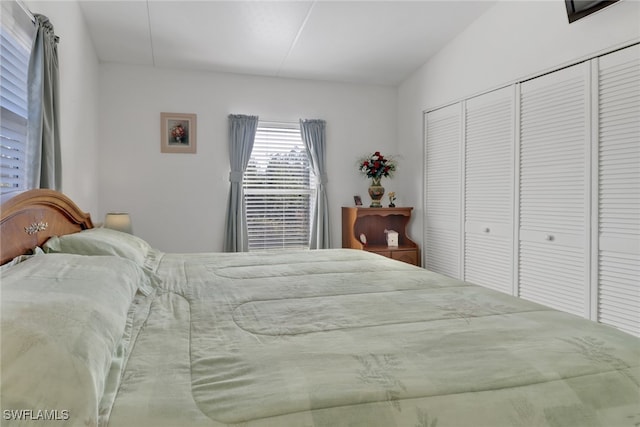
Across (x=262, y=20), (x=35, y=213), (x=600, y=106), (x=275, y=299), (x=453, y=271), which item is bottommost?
(x=453, y=271)

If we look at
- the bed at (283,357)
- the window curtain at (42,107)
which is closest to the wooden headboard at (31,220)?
the bed at (283,357)

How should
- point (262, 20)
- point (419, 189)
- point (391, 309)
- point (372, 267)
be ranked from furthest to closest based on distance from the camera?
point (419, 189), point (262, 20), point (372, 267), point (391, 309)

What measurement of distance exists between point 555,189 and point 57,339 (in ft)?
9.76

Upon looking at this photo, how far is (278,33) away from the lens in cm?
334

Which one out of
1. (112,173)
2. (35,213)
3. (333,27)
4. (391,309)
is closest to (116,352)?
(391,309)

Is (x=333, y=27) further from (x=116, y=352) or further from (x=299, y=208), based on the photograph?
(x=116, y=352)

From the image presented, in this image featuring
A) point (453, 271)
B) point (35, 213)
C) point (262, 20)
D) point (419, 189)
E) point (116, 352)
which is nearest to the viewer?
point (116, 352)

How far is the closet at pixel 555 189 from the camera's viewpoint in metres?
2.28

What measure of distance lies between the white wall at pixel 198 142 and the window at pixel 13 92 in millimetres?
1862

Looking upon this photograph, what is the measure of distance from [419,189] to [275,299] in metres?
3.18

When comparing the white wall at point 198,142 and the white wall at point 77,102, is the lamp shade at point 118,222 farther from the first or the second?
the white wall at point 198,142

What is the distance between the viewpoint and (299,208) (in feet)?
14.7

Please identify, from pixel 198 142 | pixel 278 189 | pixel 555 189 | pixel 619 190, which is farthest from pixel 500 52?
pixel 198 142

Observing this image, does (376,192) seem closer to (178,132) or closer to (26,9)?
(178,132)
